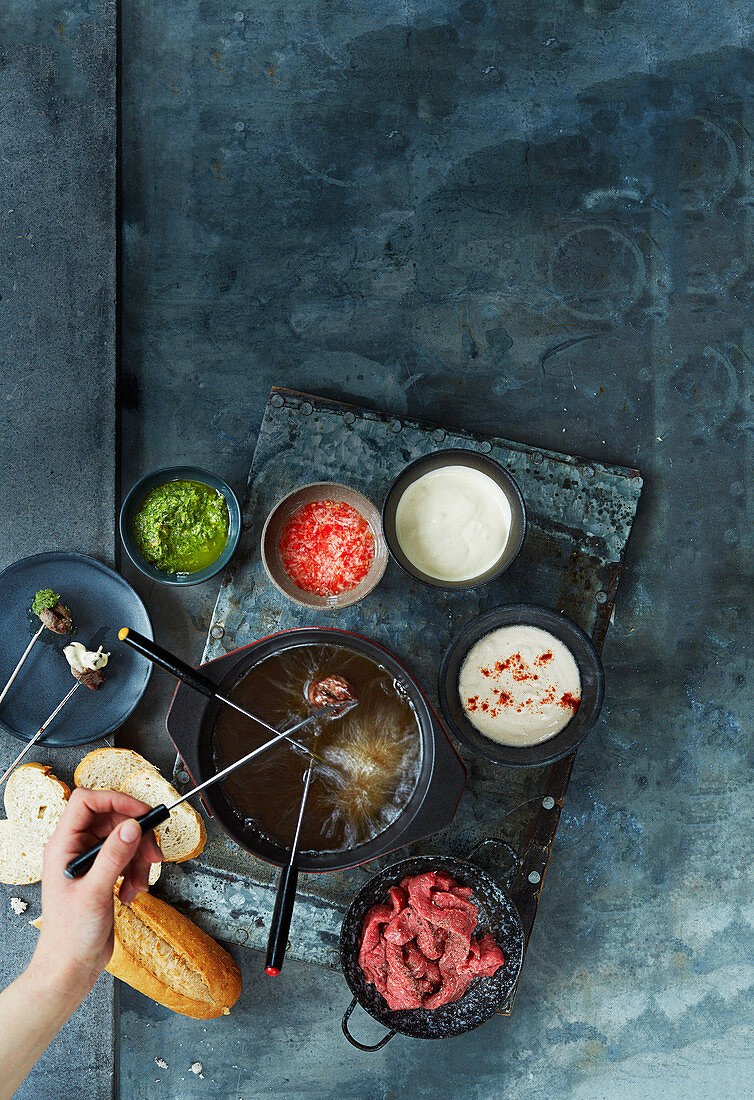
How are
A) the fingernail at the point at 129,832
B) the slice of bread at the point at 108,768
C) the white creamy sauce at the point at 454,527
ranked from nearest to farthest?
the fingernail at the point at 129,832, the white creamy sauce at the point at 454,527, the slice of bread at the point at 108,768

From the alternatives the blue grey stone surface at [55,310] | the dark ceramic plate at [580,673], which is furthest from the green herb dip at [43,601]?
the dark ceramic plate at [580,673]

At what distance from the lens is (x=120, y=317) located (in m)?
2.54

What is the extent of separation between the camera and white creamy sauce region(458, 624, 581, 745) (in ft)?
7.38

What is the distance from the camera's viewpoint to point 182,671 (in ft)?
6.33

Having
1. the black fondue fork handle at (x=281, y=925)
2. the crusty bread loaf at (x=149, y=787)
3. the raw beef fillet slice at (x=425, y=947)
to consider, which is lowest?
the raw beef fillet slice at (x=425, y=947)

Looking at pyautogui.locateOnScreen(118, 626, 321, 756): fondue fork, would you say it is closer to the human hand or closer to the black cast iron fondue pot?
the black cast iron fondue pot

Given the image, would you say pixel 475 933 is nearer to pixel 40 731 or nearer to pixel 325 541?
pixel 325 541

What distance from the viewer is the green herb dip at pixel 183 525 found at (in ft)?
7.76

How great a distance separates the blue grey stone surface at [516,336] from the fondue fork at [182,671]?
61 centimetres

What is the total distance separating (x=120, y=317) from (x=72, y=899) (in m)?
1.80

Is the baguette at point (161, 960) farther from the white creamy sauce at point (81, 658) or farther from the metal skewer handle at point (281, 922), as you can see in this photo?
the white creamy sauce at point (81, 658)

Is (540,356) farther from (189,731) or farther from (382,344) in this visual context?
(189,731)

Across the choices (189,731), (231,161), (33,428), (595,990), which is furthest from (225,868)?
(231,161)

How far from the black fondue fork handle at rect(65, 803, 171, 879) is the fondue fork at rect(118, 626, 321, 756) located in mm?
333
